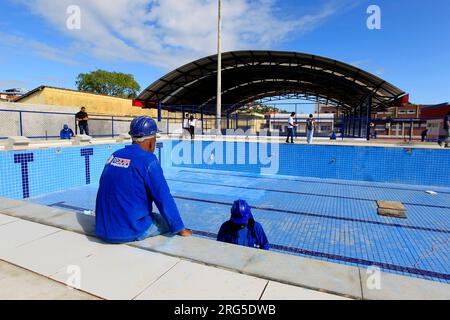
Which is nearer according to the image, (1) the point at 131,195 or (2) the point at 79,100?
(1) the point at 131,195

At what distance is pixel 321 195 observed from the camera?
8.16 m

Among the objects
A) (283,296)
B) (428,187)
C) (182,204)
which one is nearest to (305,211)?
(182,204)

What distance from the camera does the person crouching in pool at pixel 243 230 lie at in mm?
3078

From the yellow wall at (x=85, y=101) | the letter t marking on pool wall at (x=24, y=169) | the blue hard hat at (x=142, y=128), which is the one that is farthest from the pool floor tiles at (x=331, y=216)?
the yellow wall at (x=85, y=101)

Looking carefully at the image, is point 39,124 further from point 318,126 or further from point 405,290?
point 318,126

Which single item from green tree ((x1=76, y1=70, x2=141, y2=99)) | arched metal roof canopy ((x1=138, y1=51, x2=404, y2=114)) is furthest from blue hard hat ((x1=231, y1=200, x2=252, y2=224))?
green tree ((x1=76, y1=70, x2=141, y2=99))

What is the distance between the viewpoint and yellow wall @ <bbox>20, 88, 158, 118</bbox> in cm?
2100

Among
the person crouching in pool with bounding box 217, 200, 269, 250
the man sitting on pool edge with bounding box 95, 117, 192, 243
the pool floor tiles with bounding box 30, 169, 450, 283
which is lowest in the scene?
the pool floor tiles with bounding box 30, 169, 450, 283

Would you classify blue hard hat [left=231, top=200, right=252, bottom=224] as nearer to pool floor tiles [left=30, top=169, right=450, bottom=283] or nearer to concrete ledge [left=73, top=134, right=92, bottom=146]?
A: pool floor tiles [left=30, top=169, right=450, bottom=283]

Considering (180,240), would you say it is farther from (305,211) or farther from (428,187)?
(428,187)

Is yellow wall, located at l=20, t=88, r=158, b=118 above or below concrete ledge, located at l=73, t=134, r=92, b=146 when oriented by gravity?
above

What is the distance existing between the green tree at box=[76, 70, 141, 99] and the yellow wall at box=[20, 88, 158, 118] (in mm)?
29708

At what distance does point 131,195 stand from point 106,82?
201 ft

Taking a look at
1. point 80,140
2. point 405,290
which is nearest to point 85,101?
point 80,140
